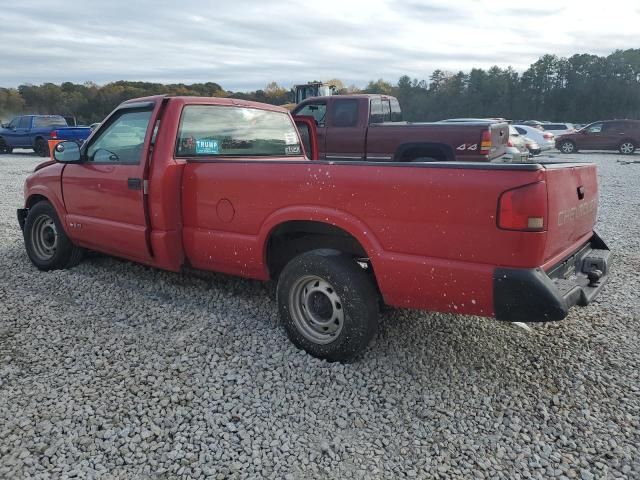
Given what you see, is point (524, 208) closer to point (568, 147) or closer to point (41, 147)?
point (41, 147)

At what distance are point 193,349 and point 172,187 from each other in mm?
1284

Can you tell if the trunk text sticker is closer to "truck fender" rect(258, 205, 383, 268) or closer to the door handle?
the door handle

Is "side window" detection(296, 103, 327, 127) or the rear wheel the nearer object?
"side window" detection(296, 103, 327, 127)

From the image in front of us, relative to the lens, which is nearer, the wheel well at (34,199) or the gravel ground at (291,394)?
the gravel ground at (291,394)

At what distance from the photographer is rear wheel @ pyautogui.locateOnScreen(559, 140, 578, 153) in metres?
24.2

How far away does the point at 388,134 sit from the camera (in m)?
10.1

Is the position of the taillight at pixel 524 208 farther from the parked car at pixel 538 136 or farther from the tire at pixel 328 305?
the parked car at pixel 538 136

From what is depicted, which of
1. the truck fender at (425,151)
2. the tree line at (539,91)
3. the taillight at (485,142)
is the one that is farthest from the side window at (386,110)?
the tree line at (539,91)

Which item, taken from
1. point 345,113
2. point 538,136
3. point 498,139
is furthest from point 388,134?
point 538,136

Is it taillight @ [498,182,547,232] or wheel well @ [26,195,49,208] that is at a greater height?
taillight @ [498,182,547,232]

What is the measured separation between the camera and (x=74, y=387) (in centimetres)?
304

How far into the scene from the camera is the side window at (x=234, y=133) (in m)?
4.29

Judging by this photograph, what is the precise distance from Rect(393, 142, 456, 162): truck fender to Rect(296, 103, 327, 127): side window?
201 centimetres

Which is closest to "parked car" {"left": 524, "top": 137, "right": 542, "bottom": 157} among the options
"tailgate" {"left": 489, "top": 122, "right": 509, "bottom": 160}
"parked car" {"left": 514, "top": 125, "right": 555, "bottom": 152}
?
"parked car" {"left": 514, "top": 125, "right": 555, "bottom": 152}
